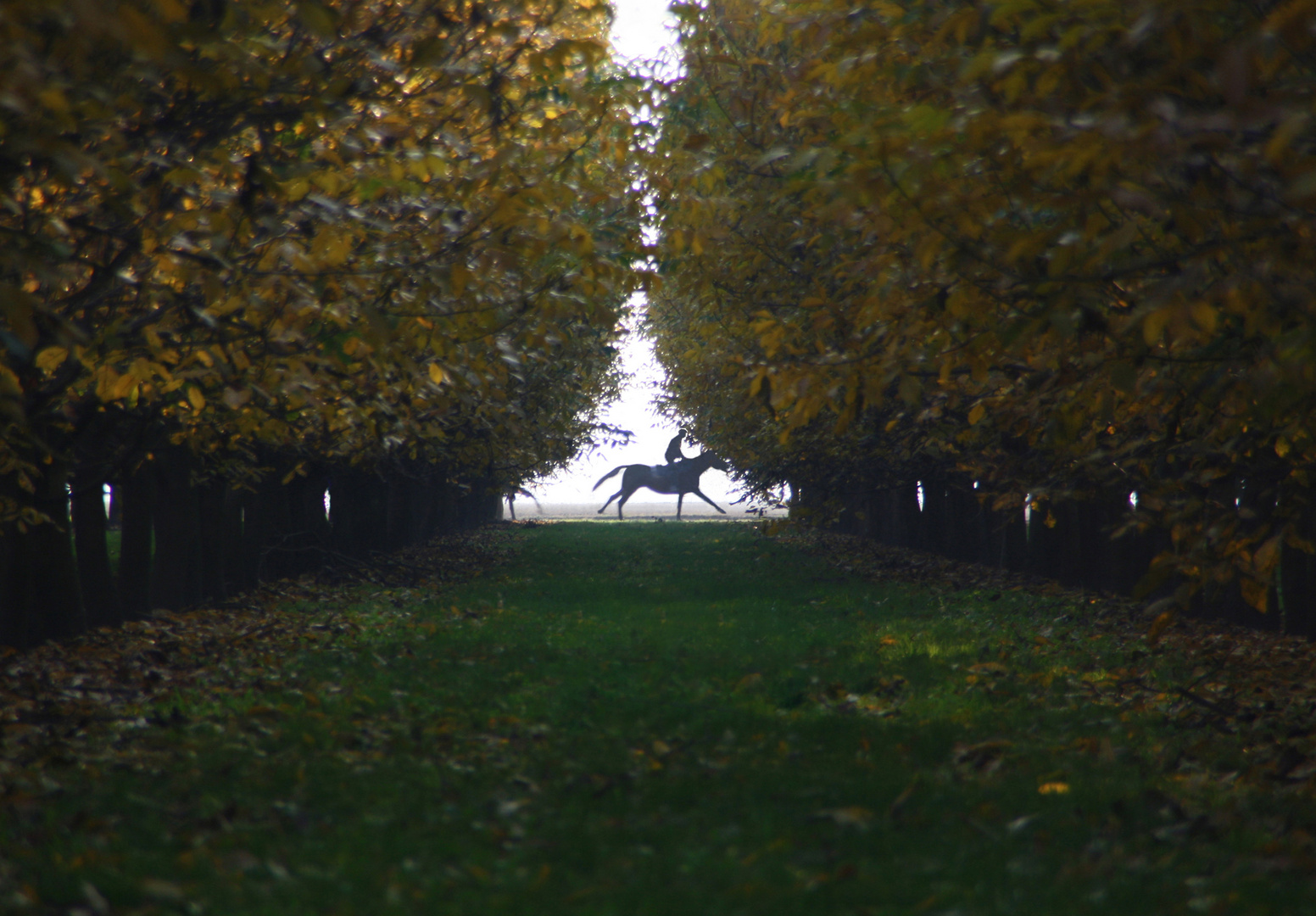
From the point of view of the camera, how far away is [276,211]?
662 centimetres

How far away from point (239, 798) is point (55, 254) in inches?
120

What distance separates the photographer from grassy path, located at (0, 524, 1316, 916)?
4676 mm

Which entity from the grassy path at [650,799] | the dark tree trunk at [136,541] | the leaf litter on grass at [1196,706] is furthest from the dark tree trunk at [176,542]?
the leaf litter on grass at [1196,706]

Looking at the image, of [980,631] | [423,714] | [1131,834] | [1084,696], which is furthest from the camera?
[980,631]

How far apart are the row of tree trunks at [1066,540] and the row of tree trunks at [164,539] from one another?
9.58 metres

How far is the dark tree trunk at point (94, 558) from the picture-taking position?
14.5 meters

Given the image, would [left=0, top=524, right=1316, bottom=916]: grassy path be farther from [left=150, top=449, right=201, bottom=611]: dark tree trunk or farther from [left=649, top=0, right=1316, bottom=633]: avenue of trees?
[left=150, top=449, right=201, bottom=611]: dark tree trunk

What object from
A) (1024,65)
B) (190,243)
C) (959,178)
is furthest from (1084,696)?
(190,243)

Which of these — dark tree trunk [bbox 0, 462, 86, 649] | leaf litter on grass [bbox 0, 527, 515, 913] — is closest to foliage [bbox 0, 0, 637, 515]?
leaf litter on grass [bbox 0, 527, 515, 913]

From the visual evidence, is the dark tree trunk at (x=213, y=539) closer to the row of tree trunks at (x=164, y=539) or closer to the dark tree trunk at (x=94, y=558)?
the row of tree trunks at (x=164, y=539)

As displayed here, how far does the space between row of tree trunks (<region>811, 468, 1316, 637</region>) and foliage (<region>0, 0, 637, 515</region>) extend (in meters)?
4.80

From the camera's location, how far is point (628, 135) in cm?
897

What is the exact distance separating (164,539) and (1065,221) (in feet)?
48.4

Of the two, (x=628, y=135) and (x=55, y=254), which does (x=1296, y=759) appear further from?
(x=55, y=254)
